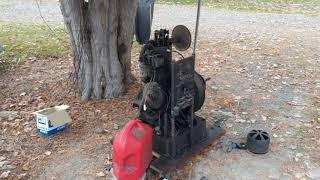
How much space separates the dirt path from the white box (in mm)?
79

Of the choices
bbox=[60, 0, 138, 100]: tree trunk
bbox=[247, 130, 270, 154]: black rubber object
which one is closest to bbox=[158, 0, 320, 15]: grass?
bbox=[60, 0, 138, 100]: tree trunk

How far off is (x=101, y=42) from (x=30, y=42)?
3443 millimetres

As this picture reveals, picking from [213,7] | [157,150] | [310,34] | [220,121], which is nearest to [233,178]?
[157,150]

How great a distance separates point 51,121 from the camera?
392cm

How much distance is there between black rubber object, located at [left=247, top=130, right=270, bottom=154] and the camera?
11.9 ft

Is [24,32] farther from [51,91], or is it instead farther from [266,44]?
[266,44]

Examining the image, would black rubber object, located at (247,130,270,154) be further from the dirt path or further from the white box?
the white box

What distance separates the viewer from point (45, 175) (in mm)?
3383

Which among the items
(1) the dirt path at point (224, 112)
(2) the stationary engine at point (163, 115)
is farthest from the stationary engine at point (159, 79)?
(1) the dirt path at point (224, 112)

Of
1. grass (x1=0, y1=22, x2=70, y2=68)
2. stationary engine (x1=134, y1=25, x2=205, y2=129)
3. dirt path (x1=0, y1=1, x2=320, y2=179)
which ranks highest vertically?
stationary engine (x1=134, y1=25, x2=205, y2=129)

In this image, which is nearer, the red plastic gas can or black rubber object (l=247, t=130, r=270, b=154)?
the red plastic gas can

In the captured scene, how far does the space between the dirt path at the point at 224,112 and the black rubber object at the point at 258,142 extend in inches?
2.8

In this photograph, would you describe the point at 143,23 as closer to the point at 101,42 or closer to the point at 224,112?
the point at 101,42

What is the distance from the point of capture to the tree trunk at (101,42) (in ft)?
14.3
